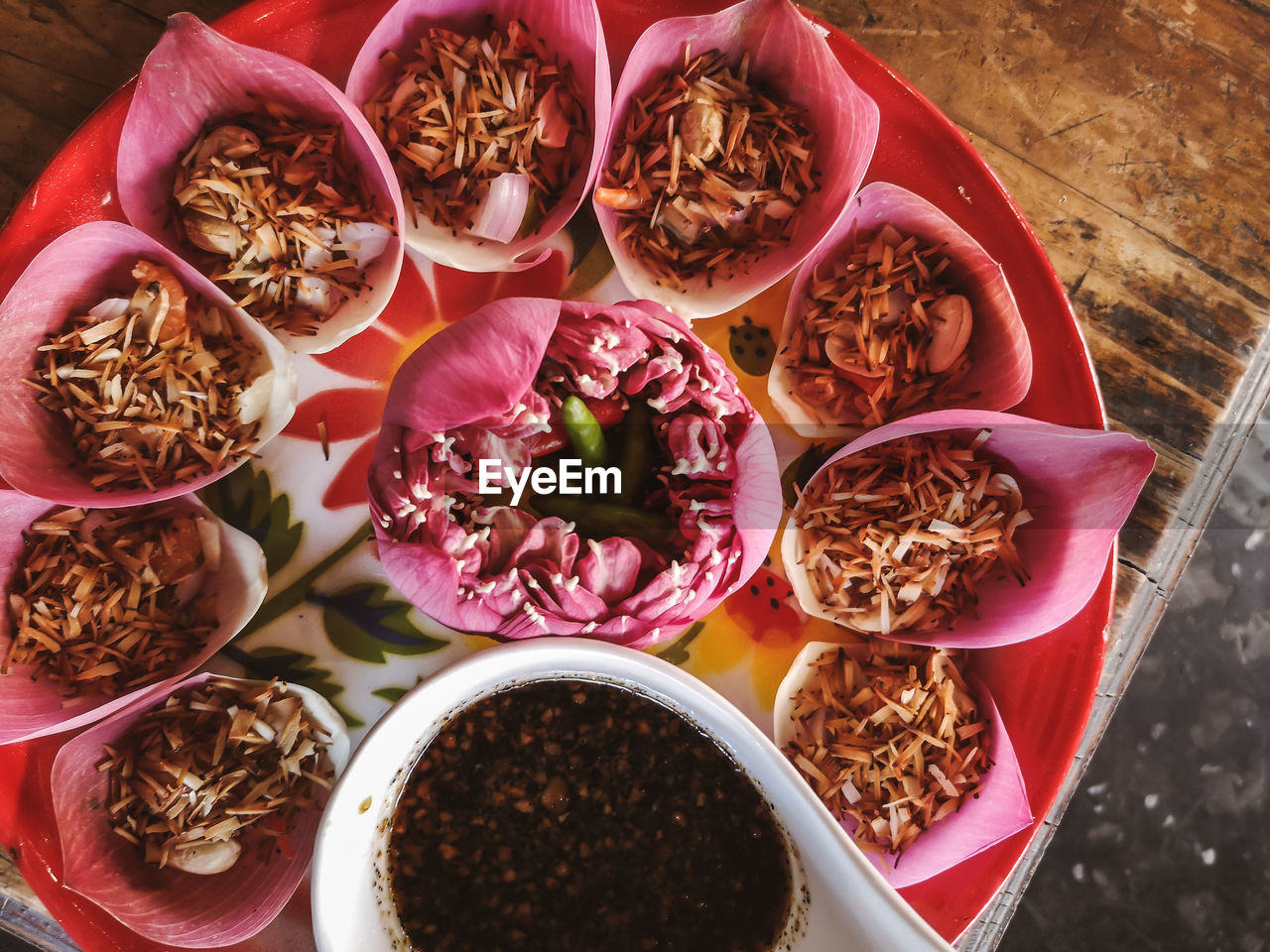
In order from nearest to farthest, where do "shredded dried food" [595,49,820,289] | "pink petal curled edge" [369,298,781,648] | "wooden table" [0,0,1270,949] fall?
"pink petal curled edge" [369,298,781,648] → "shredded dried food" [595,49,820,289] → "wooden table" [0,0,1270,949]

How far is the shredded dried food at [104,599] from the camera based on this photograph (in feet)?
2.85

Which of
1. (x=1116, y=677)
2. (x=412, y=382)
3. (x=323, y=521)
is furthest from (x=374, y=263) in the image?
(x=1116, y=677)

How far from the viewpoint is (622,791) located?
90 cm

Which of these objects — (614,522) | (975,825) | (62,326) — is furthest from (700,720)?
(62,326)

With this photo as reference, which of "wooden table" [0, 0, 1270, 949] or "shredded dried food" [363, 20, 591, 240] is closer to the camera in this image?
"shredded dried food" [363, 20, 591, 240]

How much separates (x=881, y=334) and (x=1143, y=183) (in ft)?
1.56

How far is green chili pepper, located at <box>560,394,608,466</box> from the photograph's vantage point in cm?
87

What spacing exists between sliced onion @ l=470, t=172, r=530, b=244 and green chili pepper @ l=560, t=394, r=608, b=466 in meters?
0.20

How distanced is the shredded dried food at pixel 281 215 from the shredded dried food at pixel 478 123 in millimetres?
67

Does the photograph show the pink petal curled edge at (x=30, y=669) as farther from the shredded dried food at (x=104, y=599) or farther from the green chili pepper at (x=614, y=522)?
the green chili pepper at (x=614, y=522)

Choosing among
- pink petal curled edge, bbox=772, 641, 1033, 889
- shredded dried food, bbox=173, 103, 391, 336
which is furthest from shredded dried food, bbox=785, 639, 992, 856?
shredded dried food, bbox=173, 103, 391, 336

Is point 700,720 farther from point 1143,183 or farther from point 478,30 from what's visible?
point 1143,183

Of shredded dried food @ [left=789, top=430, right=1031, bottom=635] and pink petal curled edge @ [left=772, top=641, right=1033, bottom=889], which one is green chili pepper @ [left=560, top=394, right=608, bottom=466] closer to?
shredded dried food @ [left=789, top=430, right=1031, bottom=635]

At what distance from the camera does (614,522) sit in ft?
2.96
